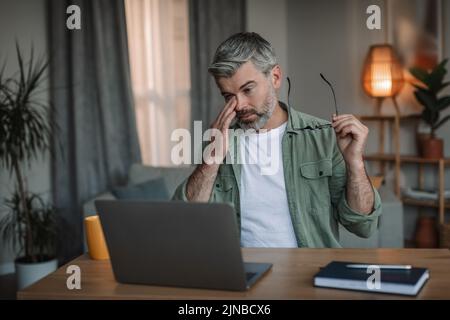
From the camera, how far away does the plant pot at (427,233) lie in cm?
381

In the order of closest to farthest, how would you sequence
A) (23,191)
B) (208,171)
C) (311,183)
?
(208,171) < (311,183) < (23,191)

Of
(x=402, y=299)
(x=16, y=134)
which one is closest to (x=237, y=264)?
(x=402, y=299)

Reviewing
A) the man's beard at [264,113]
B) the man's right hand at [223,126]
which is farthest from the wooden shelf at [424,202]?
the man's right hand at [223,126]

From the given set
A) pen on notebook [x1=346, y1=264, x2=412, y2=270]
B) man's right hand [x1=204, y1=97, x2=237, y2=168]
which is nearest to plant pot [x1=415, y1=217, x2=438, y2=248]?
man's right hand [x1=204, y1=97, x2=237, y2=168]

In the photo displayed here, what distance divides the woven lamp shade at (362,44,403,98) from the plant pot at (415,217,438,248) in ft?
3.04

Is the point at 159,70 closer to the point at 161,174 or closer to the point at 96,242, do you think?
the point at 161,174

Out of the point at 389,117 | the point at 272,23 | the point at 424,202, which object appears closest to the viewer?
the point at 424,202

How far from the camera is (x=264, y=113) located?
1665mm

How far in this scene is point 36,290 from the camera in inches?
41.3

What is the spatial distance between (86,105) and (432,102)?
2.33 m

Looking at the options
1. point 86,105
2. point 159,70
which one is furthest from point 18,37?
point 159,70

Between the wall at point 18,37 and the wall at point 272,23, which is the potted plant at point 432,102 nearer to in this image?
the wall at point 272,23

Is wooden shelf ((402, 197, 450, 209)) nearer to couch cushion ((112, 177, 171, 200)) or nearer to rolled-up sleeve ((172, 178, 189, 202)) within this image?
couch cushion ((112, 177, 171, 200))
